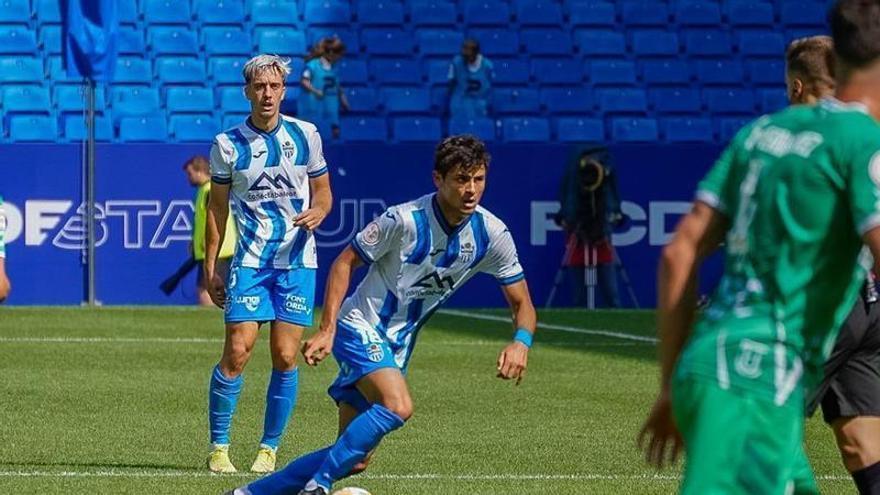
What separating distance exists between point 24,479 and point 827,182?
19.2 feet

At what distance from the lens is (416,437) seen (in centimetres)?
1143

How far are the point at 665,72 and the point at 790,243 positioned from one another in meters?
23.2

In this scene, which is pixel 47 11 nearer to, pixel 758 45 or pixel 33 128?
pixel 33 128

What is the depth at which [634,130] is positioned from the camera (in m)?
26.5

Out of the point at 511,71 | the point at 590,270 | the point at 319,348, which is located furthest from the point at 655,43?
the point at 319,348

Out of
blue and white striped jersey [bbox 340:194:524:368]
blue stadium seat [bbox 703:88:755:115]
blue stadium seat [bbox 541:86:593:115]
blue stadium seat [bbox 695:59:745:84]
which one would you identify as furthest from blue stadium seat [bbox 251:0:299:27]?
blue and white striped jersey [bbox 340:194:524:368]

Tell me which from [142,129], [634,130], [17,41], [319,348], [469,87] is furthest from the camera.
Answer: [634,130]

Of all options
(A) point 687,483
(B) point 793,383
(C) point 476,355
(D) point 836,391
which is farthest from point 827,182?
(C) point 476,355

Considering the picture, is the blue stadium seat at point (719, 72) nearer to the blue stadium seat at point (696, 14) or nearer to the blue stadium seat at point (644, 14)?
the blue stadium seat at point (696, 14)

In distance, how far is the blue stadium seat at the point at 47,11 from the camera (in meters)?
26.3

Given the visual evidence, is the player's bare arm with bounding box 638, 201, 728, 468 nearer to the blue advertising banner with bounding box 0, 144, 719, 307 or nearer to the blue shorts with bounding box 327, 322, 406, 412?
the blue shorts with bounding box 327, 322, 406, 412

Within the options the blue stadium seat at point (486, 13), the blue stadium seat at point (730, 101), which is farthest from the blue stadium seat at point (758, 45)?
the blue stadium seat at point (486, 13)

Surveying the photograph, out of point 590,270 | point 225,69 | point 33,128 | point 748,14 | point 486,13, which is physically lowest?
point 590,270

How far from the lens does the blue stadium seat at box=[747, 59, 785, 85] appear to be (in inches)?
1086
